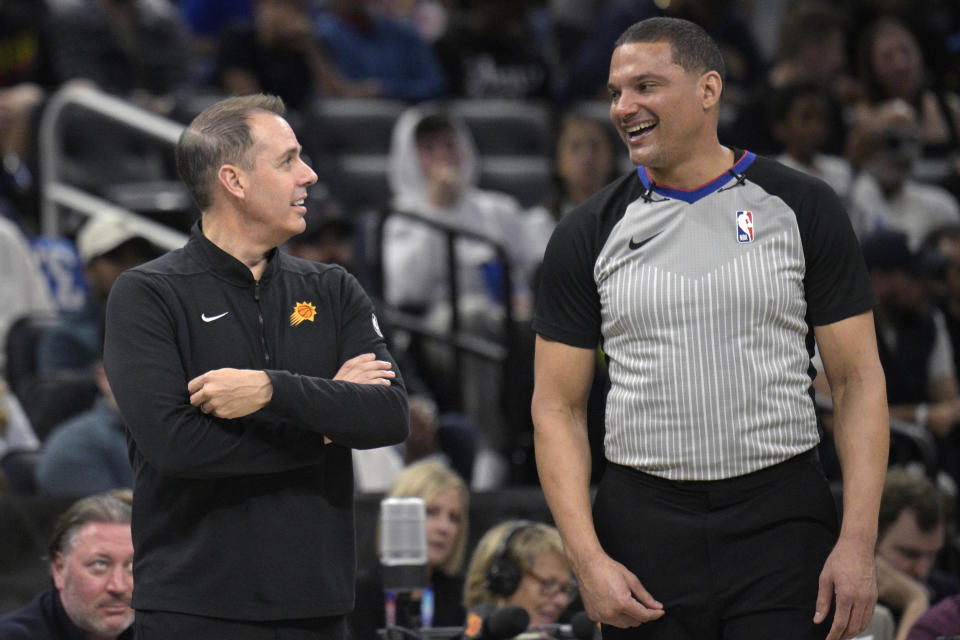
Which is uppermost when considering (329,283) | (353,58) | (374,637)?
(353,58)

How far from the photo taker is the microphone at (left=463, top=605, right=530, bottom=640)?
4004mm

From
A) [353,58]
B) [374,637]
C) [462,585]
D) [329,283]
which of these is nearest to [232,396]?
[329,283]

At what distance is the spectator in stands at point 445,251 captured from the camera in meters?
7.96

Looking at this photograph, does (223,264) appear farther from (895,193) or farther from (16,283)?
(895,193)

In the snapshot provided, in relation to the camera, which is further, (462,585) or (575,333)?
(462,585)

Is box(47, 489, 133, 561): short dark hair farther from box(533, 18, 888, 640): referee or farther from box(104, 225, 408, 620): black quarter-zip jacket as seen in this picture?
box(533, 18, 888, 640): referee

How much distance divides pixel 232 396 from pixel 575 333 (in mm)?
777

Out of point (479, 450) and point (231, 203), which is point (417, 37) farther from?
point (231, 203)

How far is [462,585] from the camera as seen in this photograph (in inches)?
218

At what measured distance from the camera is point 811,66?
10008mm

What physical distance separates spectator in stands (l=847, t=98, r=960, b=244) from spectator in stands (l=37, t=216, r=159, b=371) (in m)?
3.98

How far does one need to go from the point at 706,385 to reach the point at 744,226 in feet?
1.13

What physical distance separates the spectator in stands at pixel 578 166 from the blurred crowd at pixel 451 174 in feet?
0.05

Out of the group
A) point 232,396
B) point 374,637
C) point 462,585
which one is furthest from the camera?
point 462,585
